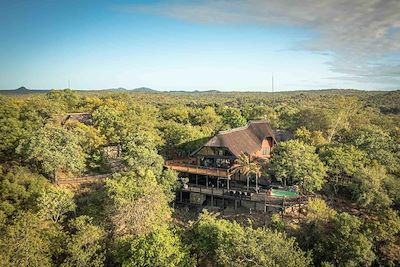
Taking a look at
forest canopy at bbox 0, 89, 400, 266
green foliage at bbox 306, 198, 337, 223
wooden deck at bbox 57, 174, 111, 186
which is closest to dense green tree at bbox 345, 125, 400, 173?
forest canopy at bbox 0, 89, 400, 266

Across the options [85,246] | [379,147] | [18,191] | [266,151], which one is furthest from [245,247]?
[379,147]

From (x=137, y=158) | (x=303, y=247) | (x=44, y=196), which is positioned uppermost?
(x=137, y=158)

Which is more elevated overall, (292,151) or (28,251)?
(292,151)

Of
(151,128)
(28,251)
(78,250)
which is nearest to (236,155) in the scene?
(151,128)

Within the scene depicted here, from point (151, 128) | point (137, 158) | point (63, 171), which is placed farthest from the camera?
point (151, 128)

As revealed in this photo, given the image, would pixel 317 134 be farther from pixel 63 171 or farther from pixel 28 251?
pixel 28 251

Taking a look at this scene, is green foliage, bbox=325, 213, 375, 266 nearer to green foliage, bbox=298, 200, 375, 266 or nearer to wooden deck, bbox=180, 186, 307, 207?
green foliage, bbox=298, 200, 375, 266
